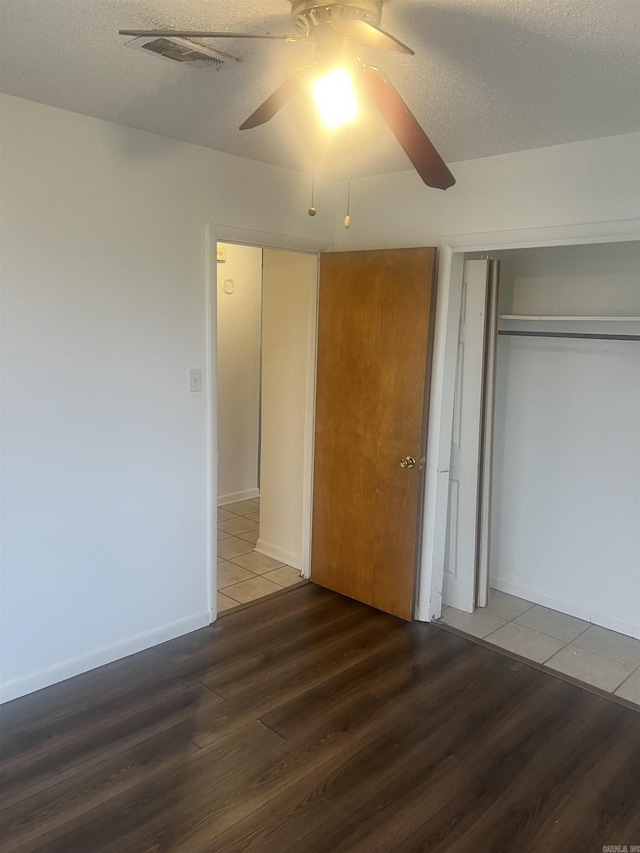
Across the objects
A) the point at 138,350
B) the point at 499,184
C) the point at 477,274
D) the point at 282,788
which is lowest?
the point at 282,788

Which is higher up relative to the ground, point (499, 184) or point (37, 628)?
point (499, 184)

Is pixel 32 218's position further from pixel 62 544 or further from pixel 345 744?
pixel 345 744

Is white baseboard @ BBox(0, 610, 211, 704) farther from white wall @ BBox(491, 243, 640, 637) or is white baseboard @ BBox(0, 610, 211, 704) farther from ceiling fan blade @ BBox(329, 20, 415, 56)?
ceiling fan blade @ BBox(329, 20, 415, 56)

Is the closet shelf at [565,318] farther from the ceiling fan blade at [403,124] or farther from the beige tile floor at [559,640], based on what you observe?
the beige tile floor at [559,640]

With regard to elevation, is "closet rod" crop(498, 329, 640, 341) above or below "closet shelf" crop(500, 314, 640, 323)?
below

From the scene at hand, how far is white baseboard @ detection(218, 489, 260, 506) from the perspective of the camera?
212 inches

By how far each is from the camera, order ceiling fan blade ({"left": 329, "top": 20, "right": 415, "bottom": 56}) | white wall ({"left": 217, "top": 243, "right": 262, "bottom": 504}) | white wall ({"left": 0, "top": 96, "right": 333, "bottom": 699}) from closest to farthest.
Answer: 1. ceiling fan blade ({"left": 329, "top": 20, "right": 415, "bottom": 56})
2. white wall ({"left": 0, "top": 96, "right": 333, "bottom": 699})
3. white wall ({"left": 217, "top": 243, "right": 262, "bottom": 504})

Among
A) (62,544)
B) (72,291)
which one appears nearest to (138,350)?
(72,291)

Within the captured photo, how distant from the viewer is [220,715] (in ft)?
8.48

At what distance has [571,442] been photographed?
3410mm

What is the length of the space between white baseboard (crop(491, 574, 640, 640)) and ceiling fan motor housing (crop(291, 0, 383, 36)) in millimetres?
3150

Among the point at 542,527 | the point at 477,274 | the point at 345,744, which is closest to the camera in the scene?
the point at 345,744

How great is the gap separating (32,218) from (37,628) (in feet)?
5.74

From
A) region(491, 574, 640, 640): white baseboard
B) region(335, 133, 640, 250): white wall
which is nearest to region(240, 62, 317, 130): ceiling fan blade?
A: region(335, 133, 640, 250): white wall
